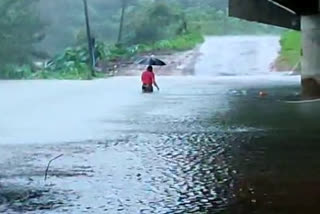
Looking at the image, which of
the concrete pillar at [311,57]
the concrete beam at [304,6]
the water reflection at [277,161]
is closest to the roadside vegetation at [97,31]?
the concrete beam at [304,6]

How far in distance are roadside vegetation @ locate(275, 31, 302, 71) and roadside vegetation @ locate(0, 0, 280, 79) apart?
22.2 feet

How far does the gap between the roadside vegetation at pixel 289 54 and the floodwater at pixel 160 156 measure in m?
20.0

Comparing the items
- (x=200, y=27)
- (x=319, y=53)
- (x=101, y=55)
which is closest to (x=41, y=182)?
(x=319, y=53)

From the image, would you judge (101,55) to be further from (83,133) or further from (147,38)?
(83,133)

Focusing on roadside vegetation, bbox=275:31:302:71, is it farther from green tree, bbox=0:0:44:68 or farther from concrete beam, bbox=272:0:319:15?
concrete beam, bbox=272:0:319:15

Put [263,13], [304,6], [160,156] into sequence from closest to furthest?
[160,156], [304,6], [263,13]

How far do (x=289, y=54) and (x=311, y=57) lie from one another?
72.0 feet

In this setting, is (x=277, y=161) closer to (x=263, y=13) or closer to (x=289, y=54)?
(x=263, y=13)

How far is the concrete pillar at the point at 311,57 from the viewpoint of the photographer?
2547 cm

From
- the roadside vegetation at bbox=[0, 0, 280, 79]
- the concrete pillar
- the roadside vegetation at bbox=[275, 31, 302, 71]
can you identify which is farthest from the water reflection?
the roadside vegetation at bbox=[0, 0, 280, 79]

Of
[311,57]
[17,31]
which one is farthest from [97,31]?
[311,57]

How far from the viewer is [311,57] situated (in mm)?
25734

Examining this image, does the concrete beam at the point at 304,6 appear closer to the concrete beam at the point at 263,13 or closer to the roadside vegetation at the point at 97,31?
the concrete beam at the point at 263,13

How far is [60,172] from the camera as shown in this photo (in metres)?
10.3
